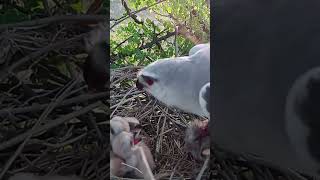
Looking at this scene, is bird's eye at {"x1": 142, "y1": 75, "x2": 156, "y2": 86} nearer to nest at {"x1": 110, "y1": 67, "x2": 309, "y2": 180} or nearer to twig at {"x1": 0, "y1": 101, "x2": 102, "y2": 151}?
nest at {"x1": 110, "y1": 67, "x2": 309, "y2": 180}

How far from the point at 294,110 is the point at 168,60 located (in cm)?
45

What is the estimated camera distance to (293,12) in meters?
1.35

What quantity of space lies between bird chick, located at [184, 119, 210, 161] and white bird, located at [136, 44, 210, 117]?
4 centimetres

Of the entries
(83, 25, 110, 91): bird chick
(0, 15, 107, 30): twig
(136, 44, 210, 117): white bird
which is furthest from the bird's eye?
(0, 15, 107, 30): twig

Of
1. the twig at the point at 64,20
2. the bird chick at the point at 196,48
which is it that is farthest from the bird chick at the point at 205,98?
the twig at the point at 64,20

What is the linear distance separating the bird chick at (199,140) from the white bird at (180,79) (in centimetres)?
4

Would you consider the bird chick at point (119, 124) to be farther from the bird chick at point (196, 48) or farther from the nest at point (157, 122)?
the bird chick at point (196, 48)

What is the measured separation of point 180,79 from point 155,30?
18 cm

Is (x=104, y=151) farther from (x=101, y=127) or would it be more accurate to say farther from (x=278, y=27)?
(x=278, y=27)

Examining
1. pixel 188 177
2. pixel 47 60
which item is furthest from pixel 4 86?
pixel 188 177

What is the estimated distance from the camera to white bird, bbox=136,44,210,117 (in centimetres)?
159

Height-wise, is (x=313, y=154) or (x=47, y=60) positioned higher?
(x=47, y=60)

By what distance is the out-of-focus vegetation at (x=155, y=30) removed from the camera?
1.60 metres

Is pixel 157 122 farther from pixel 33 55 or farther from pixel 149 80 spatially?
pixel 33 55
